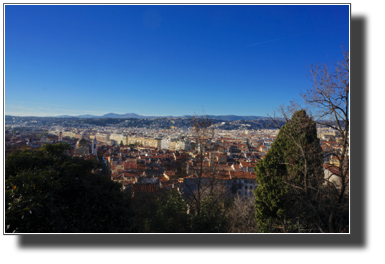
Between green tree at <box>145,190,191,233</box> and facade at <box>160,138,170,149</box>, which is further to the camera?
facade at <box>160,138,170,149</box>

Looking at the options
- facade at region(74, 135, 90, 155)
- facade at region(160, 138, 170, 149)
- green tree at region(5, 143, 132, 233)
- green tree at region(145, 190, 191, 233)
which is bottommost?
facade at region(160, 138, 170, 149)

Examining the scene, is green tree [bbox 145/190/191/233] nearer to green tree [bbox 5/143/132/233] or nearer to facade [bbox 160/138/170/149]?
green tree [bbox 5/143/132/233]

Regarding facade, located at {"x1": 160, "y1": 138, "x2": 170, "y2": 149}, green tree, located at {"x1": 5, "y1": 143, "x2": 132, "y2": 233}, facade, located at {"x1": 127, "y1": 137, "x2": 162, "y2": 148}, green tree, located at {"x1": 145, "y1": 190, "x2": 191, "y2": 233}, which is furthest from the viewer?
facade, located at {"x1": 127, "y1": 137, "x2": 162, "y2": 148}

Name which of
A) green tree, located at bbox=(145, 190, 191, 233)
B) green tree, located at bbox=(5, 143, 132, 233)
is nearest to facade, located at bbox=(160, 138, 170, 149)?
green tree, located at bbox=(145, 190, 191, 233)

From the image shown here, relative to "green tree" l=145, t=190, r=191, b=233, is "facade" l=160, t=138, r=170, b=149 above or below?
below

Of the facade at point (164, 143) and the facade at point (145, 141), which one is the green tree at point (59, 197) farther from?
the facade at point (145, 141)
